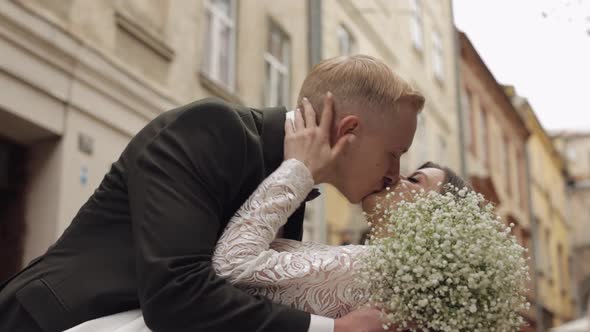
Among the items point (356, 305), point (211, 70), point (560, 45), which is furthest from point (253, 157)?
point (211, 70)

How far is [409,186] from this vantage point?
223 centimetres

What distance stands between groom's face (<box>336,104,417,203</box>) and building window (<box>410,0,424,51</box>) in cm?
691

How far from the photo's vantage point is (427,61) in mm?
9688

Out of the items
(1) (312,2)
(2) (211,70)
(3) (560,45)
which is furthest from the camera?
(1) (312,2)

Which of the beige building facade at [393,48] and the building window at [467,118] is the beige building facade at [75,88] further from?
the building window at [467,118]

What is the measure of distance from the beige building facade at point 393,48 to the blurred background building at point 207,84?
0.02m

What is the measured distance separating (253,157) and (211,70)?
21.2 ft

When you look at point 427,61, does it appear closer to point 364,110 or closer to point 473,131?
point 473,131

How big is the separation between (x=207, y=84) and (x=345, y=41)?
2623 mm

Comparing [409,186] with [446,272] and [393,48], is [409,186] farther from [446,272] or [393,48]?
[393,48]

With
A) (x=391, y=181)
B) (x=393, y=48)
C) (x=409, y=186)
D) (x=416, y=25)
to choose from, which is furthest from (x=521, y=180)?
(x=391, y=181)

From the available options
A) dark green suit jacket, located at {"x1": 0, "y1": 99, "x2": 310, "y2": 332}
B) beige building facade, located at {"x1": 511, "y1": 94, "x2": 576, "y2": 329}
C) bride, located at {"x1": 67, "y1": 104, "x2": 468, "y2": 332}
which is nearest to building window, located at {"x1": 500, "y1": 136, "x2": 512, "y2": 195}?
beige building facade, located at {"x1": 511, "y1": 94, "x2": 576, "y2": 329}

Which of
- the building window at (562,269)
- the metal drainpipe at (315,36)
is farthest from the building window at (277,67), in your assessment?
the building window at (562,269)

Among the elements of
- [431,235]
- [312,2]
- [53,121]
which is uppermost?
[312,2]
